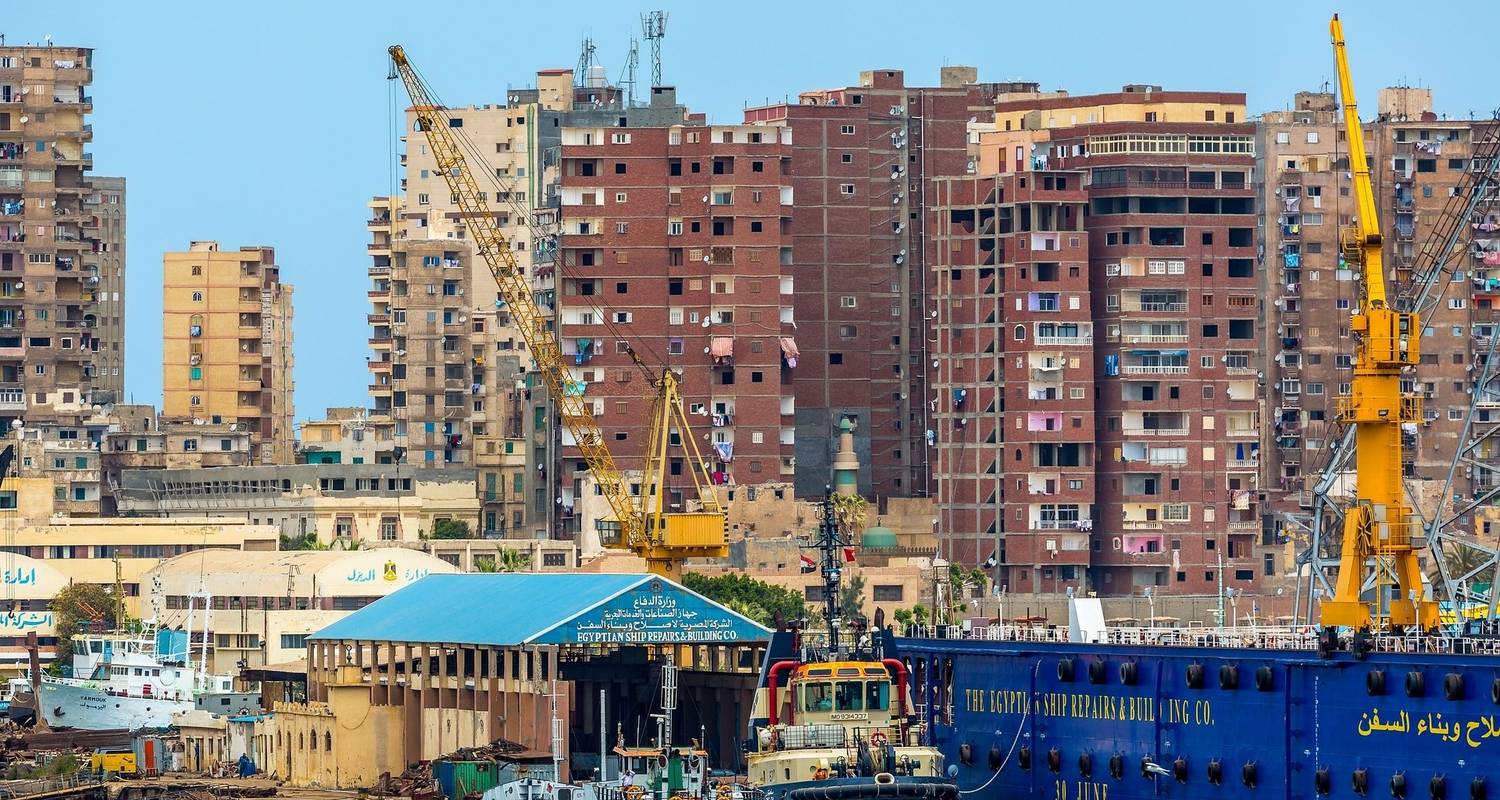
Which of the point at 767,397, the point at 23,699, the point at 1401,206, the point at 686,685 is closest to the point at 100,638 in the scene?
the point at 23,699

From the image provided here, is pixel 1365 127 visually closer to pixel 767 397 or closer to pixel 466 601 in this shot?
pixel 767 397

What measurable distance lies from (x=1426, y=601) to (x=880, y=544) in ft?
288

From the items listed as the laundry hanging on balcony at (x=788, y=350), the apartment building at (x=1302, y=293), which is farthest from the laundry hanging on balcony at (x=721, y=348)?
the apartment building at (x=1302, y=293)

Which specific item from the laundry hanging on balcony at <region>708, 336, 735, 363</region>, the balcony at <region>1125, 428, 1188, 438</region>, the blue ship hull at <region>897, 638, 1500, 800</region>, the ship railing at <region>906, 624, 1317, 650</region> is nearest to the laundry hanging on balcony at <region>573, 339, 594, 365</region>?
the laundry hanging on balcony at <region>708, 336, 735, 363</region>

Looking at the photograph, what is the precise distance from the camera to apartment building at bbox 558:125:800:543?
17250 cm

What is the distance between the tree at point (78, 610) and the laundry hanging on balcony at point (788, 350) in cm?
3836

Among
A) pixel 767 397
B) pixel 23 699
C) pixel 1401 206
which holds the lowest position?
pixel 23 699

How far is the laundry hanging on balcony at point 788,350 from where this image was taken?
175875 mm

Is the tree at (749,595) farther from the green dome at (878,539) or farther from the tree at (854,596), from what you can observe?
the green dome at (878,539)

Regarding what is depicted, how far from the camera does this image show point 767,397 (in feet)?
575

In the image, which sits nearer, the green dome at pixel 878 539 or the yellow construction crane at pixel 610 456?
the yellow construction crane at pixel 610 456

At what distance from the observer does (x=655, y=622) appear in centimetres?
9969

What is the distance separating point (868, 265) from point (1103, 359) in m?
17.6

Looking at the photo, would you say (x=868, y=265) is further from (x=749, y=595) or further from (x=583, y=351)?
(x=749, y=595)
